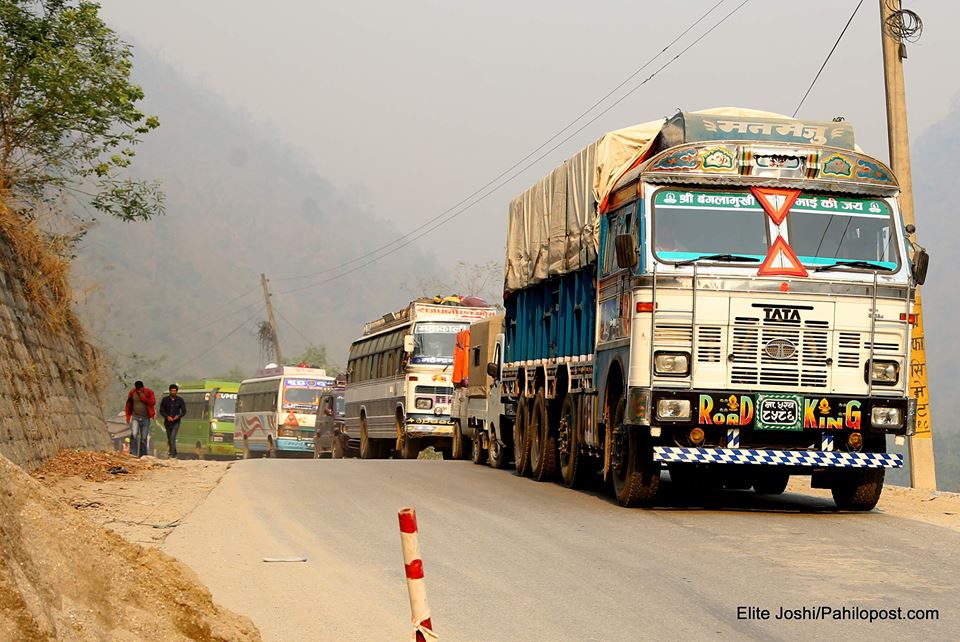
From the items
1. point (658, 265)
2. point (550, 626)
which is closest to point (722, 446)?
point (658, 265)

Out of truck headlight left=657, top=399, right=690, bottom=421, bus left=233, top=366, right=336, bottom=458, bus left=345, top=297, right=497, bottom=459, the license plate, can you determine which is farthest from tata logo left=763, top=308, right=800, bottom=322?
bus left=233, top=366, right=336, bottom=458

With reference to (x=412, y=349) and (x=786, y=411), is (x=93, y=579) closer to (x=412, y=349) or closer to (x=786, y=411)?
(x=786, y=411)

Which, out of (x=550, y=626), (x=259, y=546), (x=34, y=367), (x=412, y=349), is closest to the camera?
(x=550, y=626)

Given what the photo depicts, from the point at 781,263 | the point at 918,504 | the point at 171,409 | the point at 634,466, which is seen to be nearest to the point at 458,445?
the point at 171,409

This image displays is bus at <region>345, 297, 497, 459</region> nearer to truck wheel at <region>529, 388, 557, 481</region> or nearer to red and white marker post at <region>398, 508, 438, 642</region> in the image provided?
truck wheel at <region>529, 388, 557, 481</region>

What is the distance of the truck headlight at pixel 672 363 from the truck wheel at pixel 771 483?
3070 mm

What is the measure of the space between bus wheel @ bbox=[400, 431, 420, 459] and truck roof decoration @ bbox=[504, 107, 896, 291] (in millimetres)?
11453

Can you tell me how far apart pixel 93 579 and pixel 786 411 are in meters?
9.31

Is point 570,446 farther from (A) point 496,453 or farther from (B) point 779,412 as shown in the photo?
(A) point 496,453

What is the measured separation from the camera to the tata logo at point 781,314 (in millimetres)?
13688

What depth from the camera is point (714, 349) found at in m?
13.7

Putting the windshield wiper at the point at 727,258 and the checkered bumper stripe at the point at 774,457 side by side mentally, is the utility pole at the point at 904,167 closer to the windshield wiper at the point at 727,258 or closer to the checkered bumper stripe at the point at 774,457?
the checkered bumper stripe at the point at 774,457

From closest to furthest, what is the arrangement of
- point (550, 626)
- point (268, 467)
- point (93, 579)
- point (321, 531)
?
point (93, 579)
point (550, 626)
point (321, 531)
point (268, 467)

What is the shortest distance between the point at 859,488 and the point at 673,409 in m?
2.72
